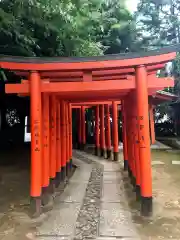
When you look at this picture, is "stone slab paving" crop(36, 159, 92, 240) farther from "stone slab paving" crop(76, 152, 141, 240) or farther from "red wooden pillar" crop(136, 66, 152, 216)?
"red wooden pillar" crop(136, 66, 152, 216)

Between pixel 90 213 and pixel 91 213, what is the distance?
0.07 feet

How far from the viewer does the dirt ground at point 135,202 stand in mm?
4512

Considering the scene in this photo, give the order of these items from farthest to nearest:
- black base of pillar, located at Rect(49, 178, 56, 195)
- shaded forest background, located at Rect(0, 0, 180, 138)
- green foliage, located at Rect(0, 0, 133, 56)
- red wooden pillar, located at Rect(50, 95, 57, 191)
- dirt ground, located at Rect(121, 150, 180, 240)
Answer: red wooden pillar, located at Rect(50, 95, 57, 191), black base of pillar, located at Rect(49, 178, 56, 195), shaded forest background, located at Rect(0, 0, 180, 138), green foliage, located at Rect(0, 0, 133, 56), dirt ground, located at Rect(121, 150, 180, 240)

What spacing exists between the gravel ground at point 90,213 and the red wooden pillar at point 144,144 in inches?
38.8

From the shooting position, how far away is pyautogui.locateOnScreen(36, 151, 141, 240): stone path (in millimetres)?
4375

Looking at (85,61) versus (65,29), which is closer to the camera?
(85,61)

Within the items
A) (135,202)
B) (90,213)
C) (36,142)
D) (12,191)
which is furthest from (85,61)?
(12,191)

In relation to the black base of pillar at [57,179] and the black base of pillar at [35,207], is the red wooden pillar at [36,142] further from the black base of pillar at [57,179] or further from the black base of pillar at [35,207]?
the black base of pillar at [57,179]

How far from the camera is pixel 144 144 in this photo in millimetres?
5207

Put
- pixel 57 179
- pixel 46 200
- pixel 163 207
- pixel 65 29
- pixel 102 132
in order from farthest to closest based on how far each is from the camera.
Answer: pixel 102 132 < pixel 57 179 < pixel 65 29 < pixel 46 200 < pixel 163 207

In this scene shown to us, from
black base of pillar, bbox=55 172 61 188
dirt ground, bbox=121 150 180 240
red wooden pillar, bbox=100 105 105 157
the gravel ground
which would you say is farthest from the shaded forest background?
dirt ground, bbox=121 150 180 240

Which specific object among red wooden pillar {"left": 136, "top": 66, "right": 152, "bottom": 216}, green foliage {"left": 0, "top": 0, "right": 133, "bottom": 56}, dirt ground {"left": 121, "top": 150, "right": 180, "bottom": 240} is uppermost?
green foliage {"left": 0, "top": 0, "right": 133, "bottom": 56}

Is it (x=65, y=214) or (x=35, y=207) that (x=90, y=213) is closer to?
(x=65, y=214)

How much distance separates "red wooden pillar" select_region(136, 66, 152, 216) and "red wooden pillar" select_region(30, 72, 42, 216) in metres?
1.99
